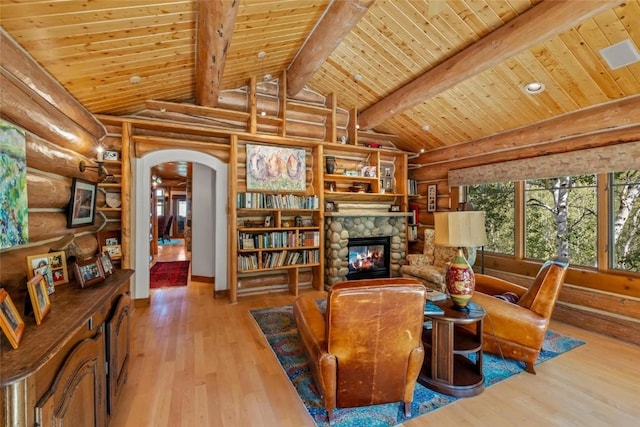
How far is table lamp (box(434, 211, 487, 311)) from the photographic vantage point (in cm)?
222

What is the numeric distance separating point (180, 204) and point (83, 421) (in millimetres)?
13458

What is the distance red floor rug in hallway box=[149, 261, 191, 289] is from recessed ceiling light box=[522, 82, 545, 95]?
19.8ft

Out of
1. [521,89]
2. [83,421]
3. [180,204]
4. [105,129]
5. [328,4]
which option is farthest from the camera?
[180,204]

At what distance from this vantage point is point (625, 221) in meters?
3.38

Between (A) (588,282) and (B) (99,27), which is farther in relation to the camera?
(A) (588,282)

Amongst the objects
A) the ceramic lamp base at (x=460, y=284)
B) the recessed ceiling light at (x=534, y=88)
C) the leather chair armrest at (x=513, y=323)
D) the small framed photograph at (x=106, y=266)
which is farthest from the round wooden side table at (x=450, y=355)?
the recessed ceiling light at (x=534, y=88)

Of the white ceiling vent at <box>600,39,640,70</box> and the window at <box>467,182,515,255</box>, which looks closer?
the white ceiling vent at <box>600,39,640,70</box>

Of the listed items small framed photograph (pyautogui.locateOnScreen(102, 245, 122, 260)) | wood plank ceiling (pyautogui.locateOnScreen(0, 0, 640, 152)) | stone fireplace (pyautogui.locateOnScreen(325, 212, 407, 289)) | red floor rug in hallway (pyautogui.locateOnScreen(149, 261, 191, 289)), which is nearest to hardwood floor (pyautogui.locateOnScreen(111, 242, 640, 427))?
small framed photograph (pyautogui.locateOnScreen(102, 245, 122, 260))

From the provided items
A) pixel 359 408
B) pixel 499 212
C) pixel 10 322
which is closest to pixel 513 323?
pixel 359 408

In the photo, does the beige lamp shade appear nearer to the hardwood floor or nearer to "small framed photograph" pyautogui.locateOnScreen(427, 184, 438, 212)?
the hardwood floor

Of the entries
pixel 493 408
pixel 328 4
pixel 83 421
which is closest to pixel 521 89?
pixel 328 4

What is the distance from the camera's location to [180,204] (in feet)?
44.4

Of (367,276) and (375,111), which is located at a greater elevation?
(375,111)

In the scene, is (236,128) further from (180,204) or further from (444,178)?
(180,204)
